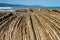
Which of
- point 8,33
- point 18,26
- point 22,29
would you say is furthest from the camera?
point 18,26

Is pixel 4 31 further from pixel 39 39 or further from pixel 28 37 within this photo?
pixel 39 39

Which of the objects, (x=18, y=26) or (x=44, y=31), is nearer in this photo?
(x=44, y=31)

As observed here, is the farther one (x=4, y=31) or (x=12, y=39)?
(x=4, y=31)

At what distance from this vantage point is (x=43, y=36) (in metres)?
1.51

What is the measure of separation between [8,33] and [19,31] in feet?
0.41

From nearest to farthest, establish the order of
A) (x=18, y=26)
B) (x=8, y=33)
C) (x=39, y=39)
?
(x=39, y=39), (x=8, y=33), (x=18, y=26)

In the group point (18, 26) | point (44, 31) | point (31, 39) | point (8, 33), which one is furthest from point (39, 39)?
point (18, 26)

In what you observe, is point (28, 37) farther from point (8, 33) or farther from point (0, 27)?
point (0, 27)

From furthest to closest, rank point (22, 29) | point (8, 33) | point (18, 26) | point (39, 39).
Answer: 1. point (18, 26)
2. point (22, 29)
3. point (8, 33)
4. point (39, 39)

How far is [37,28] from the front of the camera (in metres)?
1.74

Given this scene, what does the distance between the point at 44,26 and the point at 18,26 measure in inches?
11.3

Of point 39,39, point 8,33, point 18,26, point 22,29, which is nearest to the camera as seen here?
point 39,39

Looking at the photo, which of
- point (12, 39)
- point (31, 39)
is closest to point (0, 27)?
point (12, 39)

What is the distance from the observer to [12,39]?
4.73ft
